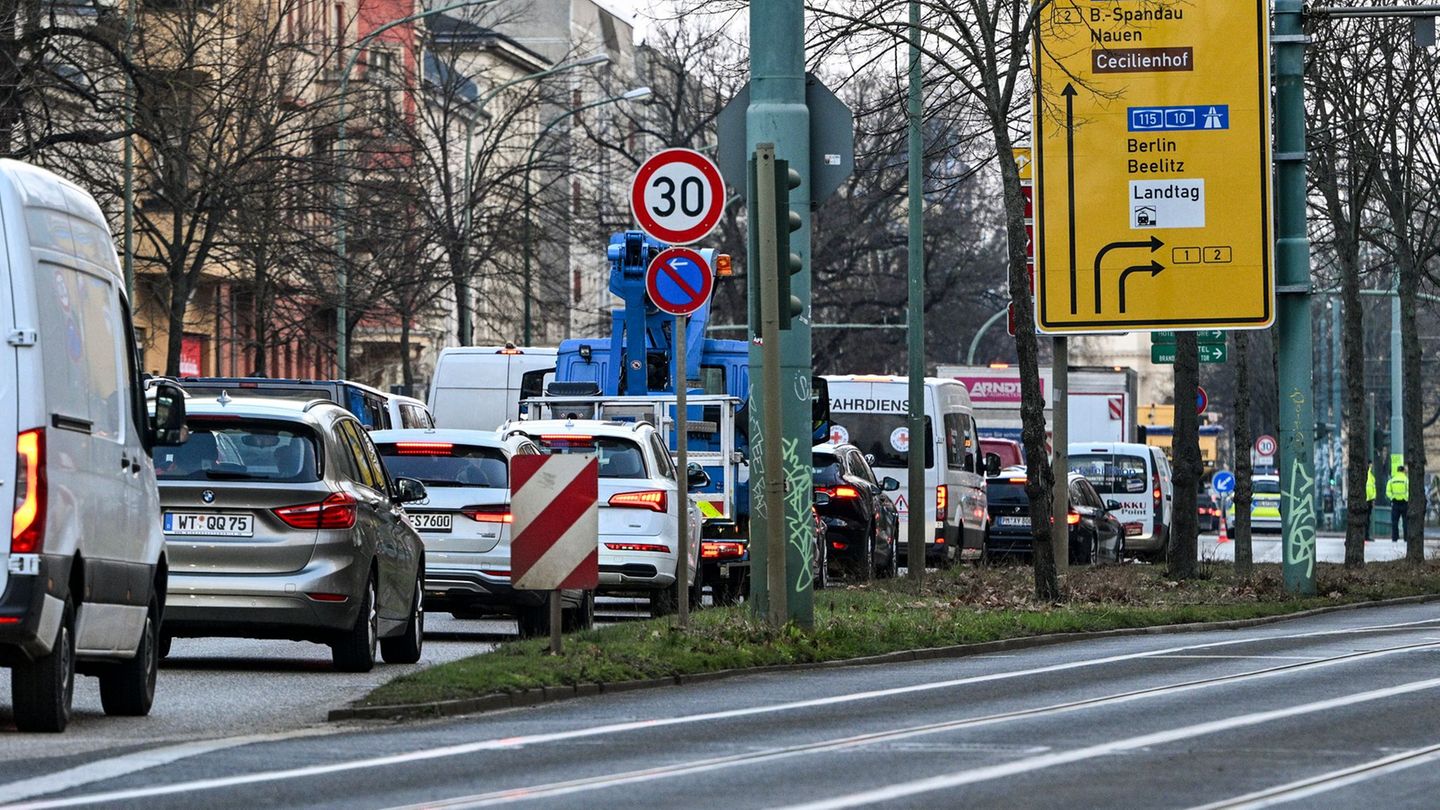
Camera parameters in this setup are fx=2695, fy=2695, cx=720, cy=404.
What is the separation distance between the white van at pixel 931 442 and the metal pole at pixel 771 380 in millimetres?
16635

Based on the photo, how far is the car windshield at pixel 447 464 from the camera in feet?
62.5

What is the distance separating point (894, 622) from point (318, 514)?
4.53m

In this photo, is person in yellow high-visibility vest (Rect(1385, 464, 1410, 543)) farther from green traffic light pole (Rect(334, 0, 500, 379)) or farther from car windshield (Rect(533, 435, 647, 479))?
car windshield (Rect(533, 435, 647, 479))

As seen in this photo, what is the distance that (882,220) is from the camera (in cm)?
6253

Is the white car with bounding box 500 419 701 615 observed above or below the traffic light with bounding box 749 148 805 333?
below

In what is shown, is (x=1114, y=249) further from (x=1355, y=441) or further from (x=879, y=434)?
(x=879, y=434)

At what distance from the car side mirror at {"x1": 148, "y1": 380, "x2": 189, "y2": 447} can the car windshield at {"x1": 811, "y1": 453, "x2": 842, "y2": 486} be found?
16151 mm

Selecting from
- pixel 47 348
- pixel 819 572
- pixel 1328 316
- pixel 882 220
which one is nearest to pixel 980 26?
pixel 819 572

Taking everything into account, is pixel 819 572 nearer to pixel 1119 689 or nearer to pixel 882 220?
pixel 1119 689

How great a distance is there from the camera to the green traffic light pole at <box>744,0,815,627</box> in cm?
1686

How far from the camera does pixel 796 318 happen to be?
17344mm

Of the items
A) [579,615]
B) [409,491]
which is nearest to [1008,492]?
[579,615]

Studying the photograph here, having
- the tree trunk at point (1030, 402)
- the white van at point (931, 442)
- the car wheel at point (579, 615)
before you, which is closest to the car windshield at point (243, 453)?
the car wheel at point (579, 615)

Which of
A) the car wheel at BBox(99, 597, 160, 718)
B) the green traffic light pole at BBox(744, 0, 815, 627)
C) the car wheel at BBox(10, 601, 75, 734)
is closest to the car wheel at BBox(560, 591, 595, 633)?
the green traffic light pole at BBox(744, 0, 815, 627)
